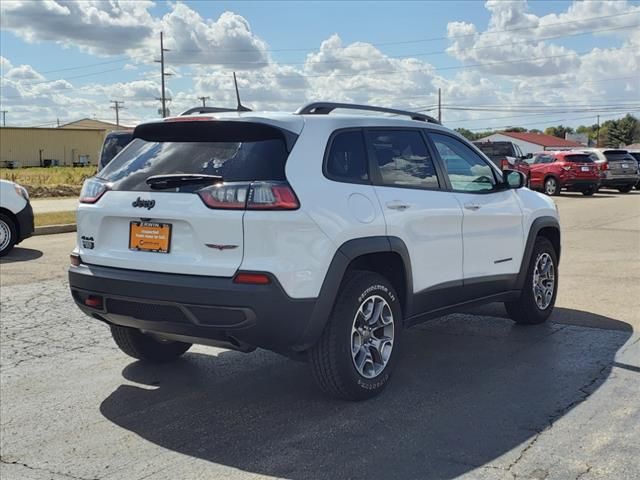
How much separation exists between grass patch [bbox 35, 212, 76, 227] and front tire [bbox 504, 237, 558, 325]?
36.7ft

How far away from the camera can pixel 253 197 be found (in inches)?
162

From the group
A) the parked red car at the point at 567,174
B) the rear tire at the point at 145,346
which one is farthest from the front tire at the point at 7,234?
the parked red car at the point at 567,174

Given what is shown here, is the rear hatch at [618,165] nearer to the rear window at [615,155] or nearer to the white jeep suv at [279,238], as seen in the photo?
the rear window at [615,155]

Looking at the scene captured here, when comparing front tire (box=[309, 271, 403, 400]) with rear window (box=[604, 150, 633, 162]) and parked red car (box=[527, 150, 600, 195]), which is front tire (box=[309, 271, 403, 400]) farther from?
rear window (box=[604, 150, 633, 162])

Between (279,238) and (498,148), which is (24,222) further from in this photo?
(498,148)

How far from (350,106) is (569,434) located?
2.52 m

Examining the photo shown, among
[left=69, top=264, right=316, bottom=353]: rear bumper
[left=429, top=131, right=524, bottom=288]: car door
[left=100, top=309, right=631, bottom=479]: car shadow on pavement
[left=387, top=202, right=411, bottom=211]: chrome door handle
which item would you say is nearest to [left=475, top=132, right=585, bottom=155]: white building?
[left=429, top=131, right=524, bottom=288]: car door

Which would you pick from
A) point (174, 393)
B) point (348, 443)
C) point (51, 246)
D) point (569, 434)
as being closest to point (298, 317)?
point (348, 443)

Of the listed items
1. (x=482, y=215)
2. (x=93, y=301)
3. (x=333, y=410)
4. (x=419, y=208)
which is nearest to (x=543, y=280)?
(x=482, y=215)

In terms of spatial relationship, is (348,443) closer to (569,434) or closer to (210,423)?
(210,423)

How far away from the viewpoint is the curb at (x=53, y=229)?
14519mm

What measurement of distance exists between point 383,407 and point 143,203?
1936 millimetres

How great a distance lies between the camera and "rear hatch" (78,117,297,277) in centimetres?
412

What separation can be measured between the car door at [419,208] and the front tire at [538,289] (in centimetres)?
127
